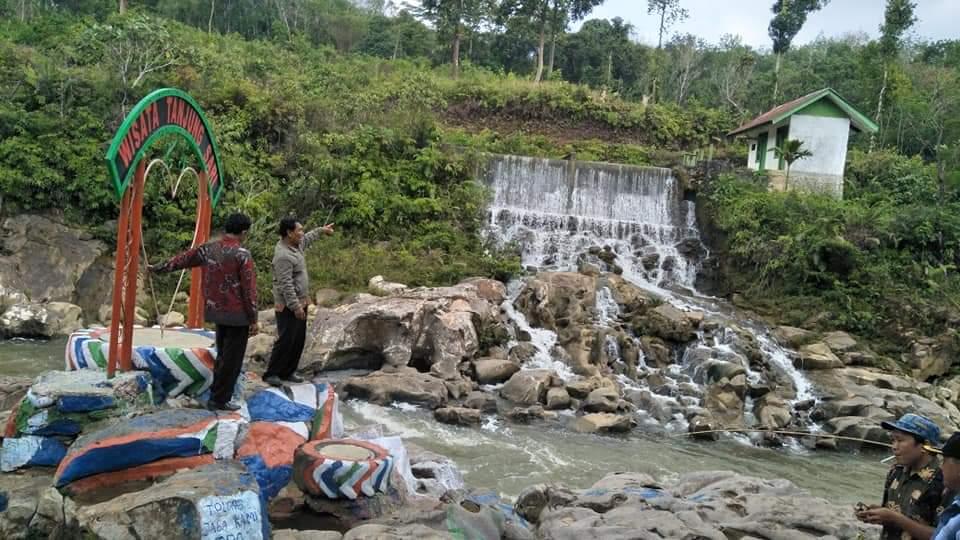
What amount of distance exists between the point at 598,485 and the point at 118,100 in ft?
53.7

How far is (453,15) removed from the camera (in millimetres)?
33594

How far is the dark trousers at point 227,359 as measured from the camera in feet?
18.4

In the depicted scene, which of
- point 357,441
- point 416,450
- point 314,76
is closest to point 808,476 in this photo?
point 416,450

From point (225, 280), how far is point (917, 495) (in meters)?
4.82

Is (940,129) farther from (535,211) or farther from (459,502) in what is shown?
(459,502)

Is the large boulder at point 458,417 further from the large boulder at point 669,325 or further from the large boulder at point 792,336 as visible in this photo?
the large boulder at point 792,336

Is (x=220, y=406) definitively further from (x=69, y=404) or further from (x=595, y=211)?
(x=595, y=211)

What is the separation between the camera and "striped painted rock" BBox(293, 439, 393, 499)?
5156mm

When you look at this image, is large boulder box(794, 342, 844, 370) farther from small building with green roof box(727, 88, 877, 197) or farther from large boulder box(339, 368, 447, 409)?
small building with green roof box(727, 88, 877, 197)

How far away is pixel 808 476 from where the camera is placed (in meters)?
9.15

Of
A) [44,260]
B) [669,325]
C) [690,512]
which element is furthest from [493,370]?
[44,260]

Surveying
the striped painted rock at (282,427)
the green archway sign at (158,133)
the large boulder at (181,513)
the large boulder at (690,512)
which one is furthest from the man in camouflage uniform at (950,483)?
the green archway sign at (158,133)

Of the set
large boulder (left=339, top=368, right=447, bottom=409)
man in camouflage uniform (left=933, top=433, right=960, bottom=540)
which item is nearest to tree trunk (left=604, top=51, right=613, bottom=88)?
large boulder (left=339, top=368, right=447, bottom=409)

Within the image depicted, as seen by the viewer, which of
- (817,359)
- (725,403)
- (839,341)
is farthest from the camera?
(839,341)
